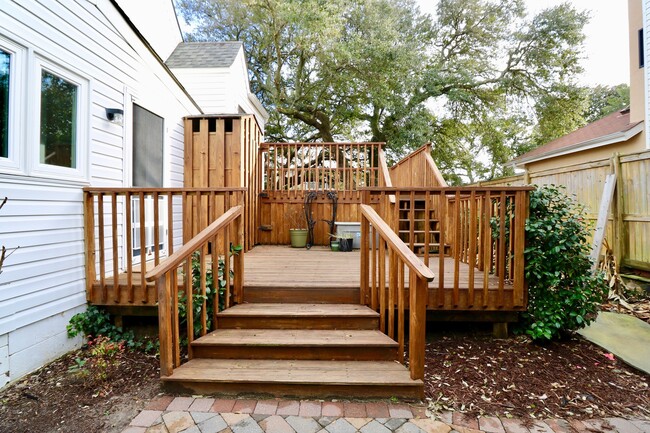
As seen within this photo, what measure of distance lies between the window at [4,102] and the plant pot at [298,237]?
4112 millimetres

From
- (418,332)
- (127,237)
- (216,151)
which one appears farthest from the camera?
(216,151)

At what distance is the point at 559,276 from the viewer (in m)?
2.83

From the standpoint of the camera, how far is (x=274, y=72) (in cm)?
1280

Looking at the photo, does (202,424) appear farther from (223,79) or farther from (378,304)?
(223,79)

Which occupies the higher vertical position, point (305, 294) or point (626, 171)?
point (626, 171)

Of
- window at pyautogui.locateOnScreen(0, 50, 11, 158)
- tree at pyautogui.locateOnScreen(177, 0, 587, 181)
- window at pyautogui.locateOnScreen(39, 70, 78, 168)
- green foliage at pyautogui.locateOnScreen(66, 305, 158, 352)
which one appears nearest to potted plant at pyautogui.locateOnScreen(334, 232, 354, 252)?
green foliage at pyautogui.locateOnScreen(66, 305, 158, 352)

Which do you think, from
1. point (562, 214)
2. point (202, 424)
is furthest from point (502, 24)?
point (202, 424)

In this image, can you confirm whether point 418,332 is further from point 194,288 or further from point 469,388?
point 194,288

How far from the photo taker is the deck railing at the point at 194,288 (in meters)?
2.22

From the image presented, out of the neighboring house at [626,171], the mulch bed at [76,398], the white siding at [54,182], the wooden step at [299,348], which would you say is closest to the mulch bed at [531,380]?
the wooden step at [299,348]

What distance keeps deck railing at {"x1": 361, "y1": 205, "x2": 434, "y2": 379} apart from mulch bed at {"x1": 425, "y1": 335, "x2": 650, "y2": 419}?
14.9 inches

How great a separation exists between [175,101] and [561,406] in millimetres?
5658

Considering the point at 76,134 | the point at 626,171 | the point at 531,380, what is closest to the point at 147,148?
the point at 76,134

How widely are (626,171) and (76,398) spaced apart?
21.5 feet
